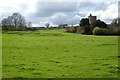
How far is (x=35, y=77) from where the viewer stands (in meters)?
16.6

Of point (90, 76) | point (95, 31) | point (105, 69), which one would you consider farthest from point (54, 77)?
point (95, 31)

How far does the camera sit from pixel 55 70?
19.4 m

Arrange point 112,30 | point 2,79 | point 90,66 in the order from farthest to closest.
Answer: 1. point 112,30
2. point 90,66
3. point 2,79

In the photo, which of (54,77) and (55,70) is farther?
(55,70)

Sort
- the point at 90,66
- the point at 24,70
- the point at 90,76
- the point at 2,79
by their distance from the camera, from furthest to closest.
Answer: the point at 90,66
the point at 24,70
the point at 90,76
the point at 2,79

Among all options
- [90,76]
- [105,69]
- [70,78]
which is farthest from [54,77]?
[105,69]

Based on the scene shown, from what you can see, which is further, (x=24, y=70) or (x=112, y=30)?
(x=112, y=30)

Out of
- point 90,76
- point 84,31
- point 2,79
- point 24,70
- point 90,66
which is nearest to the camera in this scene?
point 2,79

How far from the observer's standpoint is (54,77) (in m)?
16.6

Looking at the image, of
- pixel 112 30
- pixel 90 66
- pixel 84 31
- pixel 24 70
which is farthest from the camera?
pixel 84 31

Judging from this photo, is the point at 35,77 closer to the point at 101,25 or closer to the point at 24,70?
the point at 24,70

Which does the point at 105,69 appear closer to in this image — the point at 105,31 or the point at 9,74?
the point at 9,74

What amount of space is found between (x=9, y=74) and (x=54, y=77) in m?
2.82

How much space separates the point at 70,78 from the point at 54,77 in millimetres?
933
